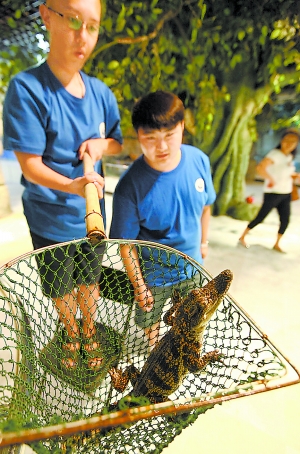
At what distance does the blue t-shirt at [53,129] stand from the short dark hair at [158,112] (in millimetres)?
125

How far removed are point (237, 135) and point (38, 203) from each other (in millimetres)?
1972

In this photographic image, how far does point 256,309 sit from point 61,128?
129cm

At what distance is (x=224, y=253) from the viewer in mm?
2062

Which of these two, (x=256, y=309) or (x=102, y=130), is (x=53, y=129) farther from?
(x=256, y=309)

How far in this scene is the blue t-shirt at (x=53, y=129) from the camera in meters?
0.72

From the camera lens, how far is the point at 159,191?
890mm

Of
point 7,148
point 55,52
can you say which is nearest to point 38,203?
point 7,148

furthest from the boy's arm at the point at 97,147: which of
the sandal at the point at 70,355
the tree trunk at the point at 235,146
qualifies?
the tree trunk at the point at 235,146

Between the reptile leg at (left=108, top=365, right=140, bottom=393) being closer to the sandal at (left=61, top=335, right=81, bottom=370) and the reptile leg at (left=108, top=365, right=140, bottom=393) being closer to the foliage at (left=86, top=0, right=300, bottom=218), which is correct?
the sandal at (left=61, top=335, right=81, bottom=370)

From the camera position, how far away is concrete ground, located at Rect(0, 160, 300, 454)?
925 mm

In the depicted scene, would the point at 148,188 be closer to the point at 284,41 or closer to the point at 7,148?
the point at 7,148

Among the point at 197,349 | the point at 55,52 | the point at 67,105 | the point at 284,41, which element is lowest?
the point at 197,349

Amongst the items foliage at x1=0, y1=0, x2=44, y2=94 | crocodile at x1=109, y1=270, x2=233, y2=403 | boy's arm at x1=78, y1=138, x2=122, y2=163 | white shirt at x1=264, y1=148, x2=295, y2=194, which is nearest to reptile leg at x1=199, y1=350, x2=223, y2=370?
crocodile at x1=109, y1=270, x2=233, y2=403

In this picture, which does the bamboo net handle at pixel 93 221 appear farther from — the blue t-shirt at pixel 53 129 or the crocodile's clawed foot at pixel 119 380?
the crocodile's clawed foot at pixel 119 380
